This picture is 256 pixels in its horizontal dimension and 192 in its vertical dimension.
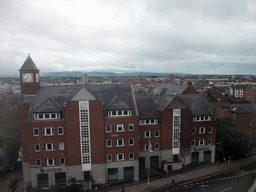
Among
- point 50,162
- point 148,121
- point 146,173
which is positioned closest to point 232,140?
point 148,121

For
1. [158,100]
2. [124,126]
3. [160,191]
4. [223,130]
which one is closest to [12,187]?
[124,126]

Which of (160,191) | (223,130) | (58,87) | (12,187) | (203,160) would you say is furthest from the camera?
(223,130)

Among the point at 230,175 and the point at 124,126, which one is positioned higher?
the point at 124,126

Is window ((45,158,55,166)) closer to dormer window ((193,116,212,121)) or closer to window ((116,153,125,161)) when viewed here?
window ((116,153,125,161))

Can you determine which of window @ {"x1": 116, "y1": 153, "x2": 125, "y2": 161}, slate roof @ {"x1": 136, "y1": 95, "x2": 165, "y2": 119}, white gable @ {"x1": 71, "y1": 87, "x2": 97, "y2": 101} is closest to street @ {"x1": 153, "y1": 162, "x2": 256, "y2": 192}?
window @ {"x1": 116, "y1": 153, "x2": 125, "y2": 161}

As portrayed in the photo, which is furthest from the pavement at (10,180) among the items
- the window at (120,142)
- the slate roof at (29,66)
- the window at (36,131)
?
the slate roof at (29,66)

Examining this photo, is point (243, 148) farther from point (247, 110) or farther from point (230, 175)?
point (247, 110)

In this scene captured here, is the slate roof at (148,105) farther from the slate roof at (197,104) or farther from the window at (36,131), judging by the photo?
the window at (36,131)
